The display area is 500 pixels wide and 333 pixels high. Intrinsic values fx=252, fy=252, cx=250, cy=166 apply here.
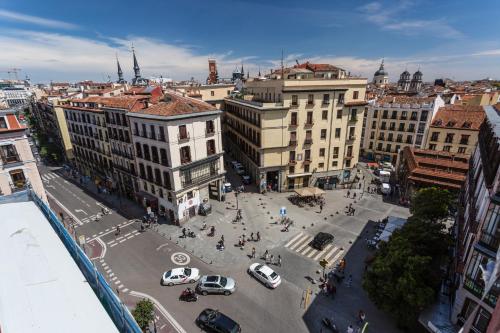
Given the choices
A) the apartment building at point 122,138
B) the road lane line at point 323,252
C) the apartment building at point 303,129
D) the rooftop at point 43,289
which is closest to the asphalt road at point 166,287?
the road lane line at point 323,252

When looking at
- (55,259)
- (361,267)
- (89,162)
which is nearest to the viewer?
(55,259)

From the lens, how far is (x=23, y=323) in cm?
→ 936

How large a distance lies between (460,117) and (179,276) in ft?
217

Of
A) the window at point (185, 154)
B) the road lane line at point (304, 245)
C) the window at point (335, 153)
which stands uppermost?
the window at point (185, 154)

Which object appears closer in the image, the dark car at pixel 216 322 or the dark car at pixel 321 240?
the dark car at pixel 216 322

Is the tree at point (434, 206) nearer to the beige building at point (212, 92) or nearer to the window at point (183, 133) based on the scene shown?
the window at point (183, 133)

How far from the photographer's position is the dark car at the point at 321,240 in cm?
3475

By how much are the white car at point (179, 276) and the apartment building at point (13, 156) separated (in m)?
17.7

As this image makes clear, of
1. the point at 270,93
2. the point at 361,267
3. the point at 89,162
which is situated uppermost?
the point at 270,93

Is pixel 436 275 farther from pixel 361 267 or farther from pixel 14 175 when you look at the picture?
pixel 14 175

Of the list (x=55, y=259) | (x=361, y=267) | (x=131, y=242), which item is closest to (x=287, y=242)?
(x=361, y=267)

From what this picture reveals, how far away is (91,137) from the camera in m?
54.6

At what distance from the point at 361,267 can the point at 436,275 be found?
1123 cm

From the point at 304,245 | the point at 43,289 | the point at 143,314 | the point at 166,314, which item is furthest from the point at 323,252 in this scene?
the point at 43,289
